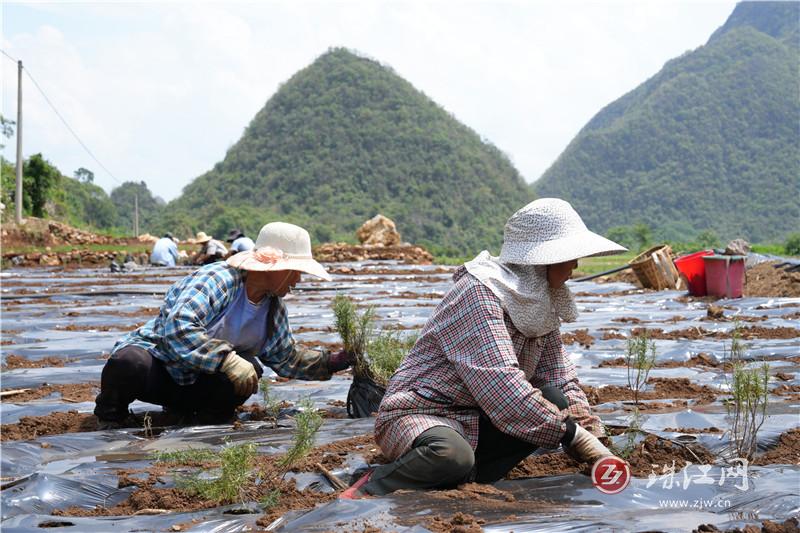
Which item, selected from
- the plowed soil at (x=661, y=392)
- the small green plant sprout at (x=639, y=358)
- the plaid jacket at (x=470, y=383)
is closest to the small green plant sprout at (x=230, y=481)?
the plaid jacket at (x=470, y=383)

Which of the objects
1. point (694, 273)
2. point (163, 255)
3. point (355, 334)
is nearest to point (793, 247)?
point (694, 273)

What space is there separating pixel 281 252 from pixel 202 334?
1.66 ft

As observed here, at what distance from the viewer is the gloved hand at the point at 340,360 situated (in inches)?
152

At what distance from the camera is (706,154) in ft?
234

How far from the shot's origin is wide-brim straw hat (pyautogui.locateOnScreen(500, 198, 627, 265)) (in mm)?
2523

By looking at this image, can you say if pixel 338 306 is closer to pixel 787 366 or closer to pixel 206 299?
pixel 206 299

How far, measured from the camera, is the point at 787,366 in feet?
15.9

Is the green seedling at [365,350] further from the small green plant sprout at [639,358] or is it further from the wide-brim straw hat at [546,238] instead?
the wide-brim straw hat at [546,238]

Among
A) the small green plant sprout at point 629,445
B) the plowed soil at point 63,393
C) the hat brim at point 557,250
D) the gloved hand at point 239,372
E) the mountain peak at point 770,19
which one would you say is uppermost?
the mountain peak at point 770,19

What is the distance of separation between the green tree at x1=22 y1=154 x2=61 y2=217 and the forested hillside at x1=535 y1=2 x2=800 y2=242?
1633 inches

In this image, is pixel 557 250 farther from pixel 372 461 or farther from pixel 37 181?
pixel 37 181

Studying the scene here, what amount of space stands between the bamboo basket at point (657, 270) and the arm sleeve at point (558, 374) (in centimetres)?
818

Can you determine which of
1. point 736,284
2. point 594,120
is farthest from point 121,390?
point 594,120

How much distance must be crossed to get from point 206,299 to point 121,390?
1.87 feet
